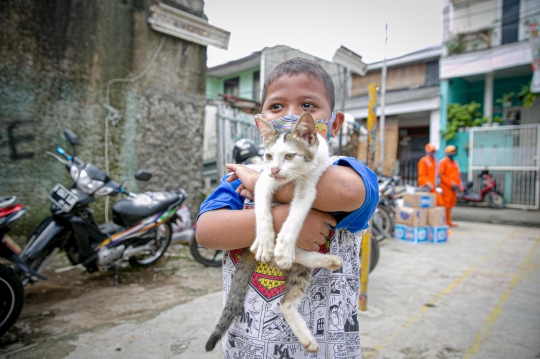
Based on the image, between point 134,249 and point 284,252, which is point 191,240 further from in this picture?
point 284,252

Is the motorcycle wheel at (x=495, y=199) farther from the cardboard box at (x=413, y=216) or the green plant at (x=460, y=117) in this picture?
the cardboard box at (x=413, y=216)

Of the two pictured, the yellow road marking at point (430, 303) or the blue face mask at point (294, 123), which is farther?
the yellow road marking at point (430, 303)

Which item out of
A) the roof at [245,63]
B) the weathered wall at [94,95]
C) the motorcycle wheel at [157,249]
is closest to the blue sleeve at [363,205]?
the roof at [245,63]

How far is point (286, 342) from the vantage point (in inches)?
41.8

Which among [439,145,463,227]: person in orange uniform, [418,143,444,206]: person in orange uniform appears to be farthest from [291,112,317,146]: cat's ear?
[439,145,463,227]: person in orange uniform

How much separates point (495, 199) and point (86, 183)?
1237cm

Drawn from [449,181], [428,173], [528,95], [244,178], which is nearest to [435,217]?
[428,173]

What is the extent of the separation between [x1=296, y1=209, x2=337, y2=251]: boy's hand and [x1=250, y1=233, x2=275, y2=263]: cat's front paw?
0.11 meters

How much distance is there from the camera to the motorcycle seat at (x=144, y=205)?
3.69 m

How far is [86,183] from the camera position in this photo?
10.6ft

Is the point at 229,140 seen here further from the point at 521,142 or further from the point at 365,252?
the point at 521,142

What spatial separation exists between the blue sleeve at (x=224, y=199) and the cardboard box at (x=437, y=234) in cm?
571

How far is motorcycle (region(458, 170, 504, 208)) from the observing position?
10750mm

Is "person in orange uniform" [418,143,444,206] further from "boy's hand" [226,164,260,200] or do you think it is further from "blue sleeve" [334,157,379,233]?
"boy's hand" [226,164,260,200]
